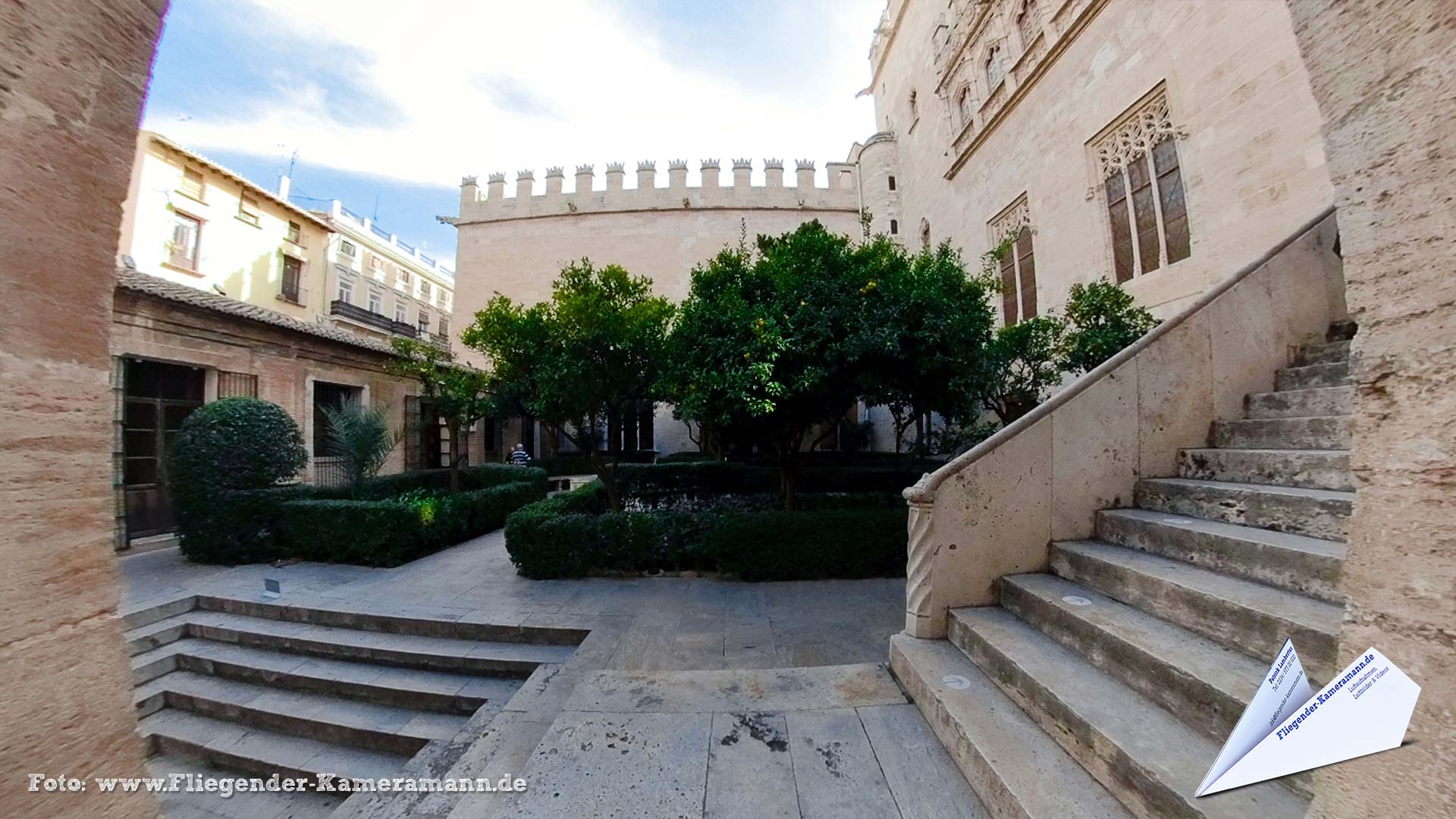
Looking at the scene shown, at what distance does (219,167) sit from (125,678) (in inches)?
894

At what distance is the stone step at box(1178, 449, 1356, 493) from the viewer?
8.57ft

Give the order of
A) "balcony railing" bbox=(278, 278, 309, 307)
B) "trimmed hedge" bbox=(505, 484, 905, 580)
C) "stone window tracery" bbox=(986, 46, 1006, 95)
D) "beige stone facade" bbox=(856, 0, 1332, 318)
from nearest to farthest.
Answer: "trimmed hedge" bbox=(505, 484, 905, 580) < "beige stone facade" bbox=(856, 0, 1332, 318) < "stone window tracery" bbox=(986, 46, 1006, 95) < "balcony railing" bbox=(278, 278, 309, 307)

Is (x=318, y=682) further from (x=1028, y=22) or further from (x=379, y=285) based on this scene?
(x=379, y=285)

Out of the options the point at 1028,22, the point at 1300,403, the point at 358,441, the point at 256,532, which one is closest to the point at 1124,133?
the point at 1028,22

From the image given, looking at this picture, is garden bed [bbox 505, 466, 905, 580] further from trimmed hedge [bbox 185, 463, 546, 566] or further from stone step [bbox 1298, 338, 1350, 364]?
stone step [bbox 1298, 338, 1350, 364]

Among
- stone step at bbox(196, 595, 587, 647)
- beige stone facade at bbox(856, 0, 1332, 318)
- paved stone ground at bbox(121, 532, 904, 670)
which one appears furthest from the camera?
beige stone facade at bbox(856, 0, 1332, 318)

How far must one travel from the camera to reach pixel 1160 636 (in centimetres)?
222

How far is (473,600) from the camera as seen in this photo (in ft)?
16.9

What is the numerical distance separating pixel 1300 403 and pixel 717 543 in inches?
203

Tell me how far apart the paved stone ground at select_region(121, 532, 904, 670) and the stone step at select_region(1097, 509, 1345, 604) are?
6.69ft

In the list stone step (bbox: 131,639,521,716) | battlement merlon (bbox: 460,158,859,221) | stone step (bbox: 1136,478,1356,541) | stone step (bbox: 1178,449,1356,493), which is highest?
battlement merlon (bbox: 460,158,859,221)

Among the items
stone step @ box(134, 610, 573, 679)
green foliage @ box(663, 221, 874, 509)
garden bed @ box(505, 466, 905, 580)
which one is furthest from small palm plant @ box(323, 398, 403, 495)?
green foliage @ box(663, 221, 874, 509)

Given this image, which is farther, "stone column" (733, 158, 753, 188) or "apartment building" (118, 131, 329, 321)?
"stone column" (733, 158, 753, 188)

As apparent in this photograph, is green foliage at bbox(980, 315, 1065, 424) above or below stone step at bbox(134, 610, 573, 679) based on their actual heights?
above
